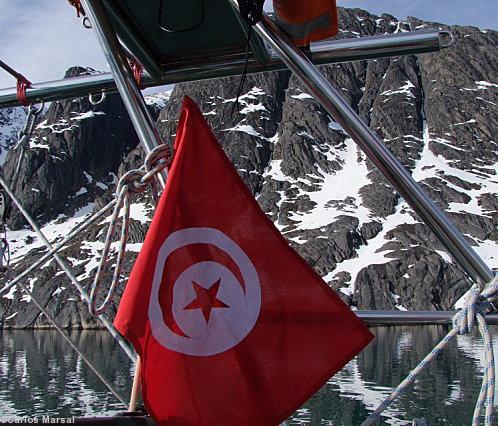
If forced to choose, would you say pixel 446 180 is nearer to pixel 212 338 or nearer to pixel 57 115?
pixel 57 115

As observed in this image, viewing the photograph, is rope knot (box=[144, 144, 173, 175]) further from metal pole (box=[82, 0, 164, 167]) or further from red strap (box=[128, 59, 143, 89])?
red strap (box=[128, 59, 143, 89])

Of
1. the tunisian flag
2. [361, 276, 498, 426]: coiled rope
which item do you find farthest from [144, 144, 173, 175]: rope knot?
[361, 276, 498, 426]: coiled rope

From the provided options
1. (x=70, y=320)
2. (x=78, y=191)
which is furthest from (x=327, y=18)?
(x=78, y=191)

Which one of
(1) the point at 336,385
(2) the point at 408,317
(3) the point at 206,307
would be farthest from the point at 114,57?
(1) the point at 336,385

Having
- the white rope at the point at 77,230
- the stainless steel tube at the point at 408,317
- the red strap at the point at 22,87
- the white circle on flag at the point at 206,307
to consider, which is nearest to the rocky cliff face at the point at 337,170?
the red strap at the point at 22,87

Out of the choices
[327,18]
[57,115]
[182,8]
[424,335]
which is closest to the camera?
[327,18]

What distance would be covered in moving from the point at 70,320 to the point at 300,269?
383 feet

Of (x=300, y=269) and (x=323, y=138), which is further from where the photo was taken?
(x=323, y=138)

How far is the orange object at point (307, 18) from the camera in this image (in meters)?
2.62

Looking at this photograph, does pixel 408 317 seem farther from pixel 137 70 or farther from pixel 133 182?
pixel 137 70

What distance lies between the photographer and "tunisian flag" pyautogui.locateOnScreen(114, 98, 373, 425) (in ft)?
8.11

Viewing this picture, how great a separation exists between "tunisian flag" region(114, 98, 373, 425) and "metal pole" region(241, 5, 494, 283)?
0.47 m

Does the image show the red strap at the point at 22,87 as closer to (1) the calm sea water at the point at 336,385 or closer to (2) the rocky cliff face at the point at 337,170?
(1) the calm sea water at the point at 336,385

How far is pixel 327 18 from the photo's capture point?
2682mm
